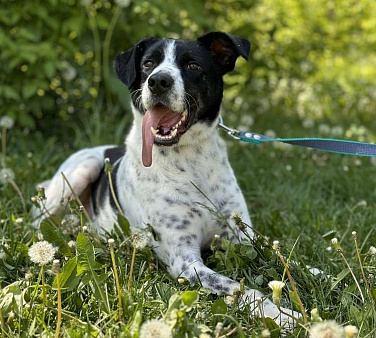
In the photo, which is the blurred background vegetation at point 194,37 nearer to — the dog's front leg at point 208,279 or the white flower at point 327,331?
the dog's front leg at point 208,279

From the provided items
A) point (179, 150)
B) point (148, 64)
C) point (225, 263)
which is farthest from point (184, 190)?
point (148, 64)

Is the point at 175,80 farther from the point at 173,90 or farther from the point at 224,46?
the point at 224,46

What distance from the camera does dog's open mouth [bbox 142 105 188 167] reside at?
334 centimetres

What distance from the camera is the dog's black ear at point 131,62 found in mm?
3574

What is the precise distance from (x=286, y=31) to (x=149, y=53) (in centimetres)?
378

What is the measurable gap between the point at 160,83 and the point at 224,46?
2.08 ft

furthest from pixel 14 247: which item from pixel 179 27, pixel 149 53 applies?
pixel 179 27

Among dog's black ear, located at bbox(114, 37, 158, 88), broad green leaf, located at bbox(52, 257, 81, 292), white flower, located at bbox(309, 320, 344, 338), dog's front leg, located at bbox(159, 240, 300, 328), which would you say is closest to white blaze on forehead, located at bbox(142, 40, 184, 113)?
dog's black ear, located at bbox(114, 37, 158, 88)

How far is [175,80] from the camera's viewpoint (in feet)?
10.8

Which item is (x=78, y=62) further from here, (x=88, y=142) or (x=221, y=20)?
(x=221, y=20)

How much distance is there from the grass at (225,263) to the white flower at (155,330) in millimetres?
153

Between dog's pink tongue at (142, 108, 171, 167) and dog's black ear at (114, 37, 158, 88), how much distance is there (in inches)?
12.0

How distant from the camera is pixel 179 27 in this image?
20.6ft

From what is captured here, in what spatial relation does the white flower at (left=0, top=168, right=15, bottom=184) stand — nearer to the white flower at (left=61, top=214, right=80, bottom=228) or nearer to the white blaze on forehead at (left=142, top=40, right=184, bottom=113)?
the white flower at (left=61, top=214, right=80, bottom=228)
